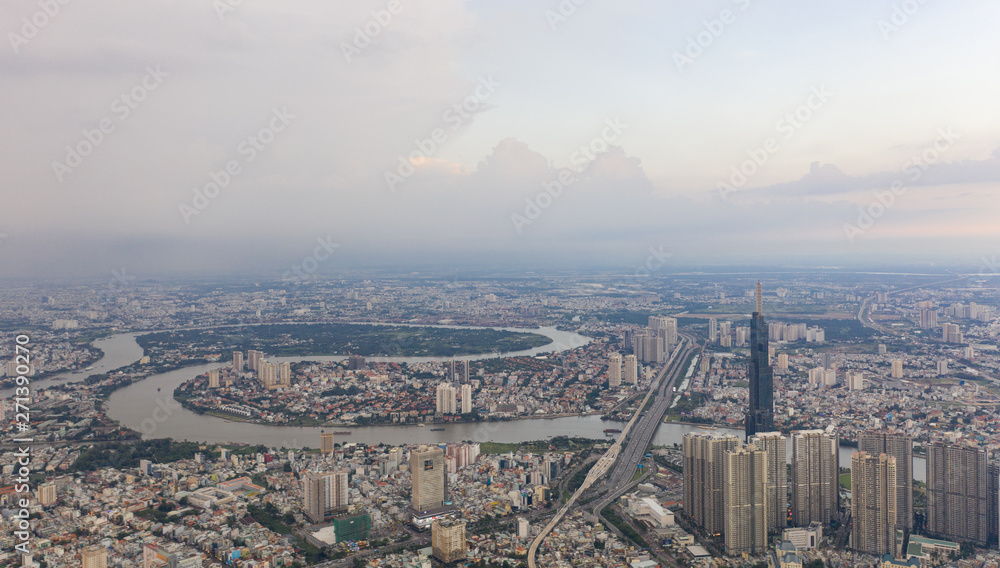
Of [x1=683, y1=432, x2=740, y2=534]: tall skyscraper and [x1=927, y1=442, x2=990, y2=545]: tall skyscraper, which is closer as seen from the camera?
[x1=927, y1=442, x2=990, y2=545]: tall skyscraper

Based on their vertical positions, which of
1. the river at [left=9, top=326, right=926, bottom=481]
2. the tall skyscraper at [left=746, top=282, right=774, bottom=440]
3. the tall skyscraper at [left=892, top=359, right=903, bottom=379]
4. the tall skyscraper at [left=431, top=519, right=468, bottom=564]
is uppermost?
the tall skyscraper at [left=746, top=282, right=774, bottom=440]

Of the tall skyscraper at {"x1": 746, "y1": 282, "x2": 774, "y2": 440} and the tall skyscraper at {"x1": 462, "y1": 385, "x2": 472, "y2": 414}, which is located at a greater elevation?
the tall skyscraper at {"x1": 746, "y1": 282, "x2": 774, "y2": 440}

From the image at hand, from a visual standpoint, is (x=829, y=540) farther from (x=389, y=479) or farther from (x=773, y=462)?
(x=389, y=479)

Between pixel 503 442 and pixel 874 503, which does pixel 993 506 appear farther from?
pixel 503 442

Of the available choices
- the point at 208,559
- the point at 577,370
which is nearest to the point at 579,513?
the point at 208,559

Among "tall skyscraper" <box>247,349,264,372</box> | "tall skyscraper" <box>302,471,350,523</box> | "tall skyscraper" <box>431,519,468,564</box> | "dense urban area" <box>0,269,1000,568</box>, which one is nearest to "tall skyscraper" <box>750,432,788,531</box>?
"dense urban area" <box>0,269,1000,568</box>

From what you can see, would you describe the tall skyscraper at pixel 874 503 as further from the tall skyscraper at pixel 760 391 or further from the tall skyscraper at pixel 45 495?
the tall skyscraper at pixel 45 495

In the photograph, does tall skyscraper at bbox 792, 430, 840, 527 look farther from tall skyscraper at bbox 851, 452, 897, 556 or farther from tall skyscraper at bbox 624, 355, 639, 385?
tall skyscraper at bbox 624, 355, 639, 385

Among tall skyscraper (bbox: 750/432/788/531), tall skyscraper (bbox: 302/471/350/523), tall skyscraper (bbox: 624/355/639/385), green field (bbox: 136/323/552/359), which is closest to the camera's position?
tall skyscraper (bbox: 750/432/788/531)
